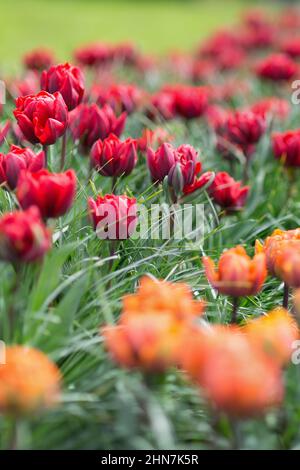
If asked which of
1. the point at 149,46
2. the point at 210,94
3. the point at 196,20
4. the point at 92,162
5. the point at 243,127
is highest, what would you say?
the point at 196,20

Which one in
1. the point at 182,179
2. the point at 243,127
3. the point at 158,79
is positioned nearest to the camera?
the point at 182,179

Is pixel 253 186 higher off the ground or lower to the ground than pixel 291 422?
higher

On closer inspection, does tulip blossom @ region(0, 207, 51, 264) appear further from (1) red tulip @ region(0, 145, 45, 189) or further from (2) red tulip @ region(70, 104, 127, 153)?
(2) red tulip @ region(70, 104, 127, 153)

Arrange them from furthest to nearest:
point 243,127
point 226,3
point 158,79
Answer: point 226,3
point 158,79
point 243,127

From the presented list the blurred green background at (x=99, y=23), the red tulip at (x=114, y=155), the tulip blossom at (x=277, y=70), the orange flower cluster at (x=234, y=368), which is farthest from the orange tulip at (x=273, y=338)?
the blurred green background at (x=99, y=23)

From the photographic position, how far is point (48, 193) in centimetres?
133

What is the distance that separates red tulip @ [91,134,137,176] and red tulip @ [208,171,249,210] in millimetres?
281

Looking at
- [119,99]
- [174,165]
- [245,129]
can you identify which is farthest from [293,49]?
[174,165]

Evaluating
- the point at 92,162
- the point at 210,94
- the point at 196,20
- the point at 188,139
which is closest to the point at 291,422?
the point at 92,162

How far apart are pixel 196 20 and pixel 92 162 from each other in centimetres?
1079

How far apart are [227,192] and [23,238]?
931mm

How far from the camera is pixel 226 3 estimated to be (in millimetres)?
16203

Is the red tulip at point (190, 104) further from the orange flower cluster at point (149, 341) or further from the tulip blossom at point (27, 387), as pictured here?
the tulip blossom at point (27, 387)
